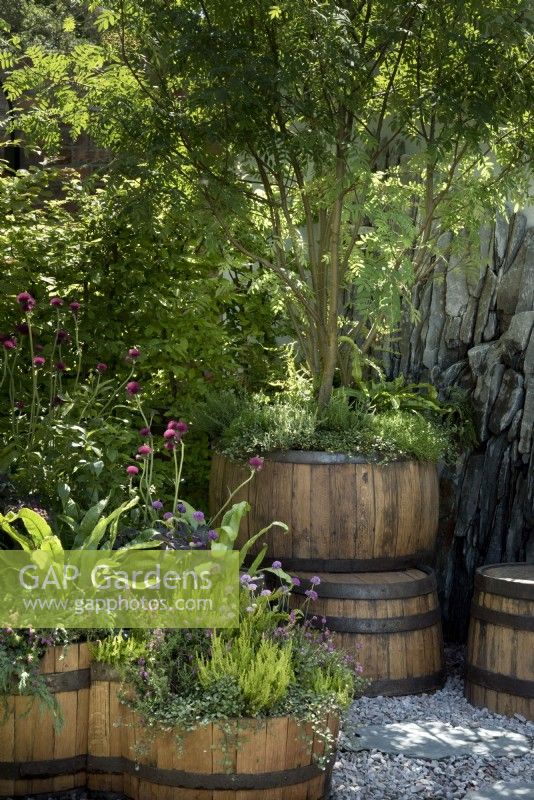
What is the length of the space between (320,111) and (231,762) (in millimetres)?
2890

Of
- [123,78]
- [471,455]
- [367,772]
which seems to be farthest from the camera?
[471,455]

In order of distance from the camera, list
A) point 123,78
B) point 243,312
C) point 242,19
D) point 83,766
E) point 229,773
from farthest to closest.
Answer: point 243,312
point 123,78
point 242,19
point 83,766
point 229,773

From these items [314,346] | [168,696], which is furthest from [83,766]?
[314,346]

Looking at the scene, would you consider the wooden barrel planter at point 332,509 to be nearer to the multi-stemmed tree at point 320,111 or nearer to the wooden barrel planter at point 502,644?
the wooden barrel planter at point 502,644

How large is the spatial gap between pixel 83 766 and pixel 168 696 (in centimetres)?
46

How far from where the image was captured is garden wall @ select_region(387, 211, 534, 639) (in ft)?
18.3

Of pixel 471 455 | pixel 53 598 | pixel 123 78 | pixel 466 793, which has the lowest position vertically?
pixel 466 793

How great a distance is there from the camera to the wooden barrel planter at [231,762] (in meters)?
3.24

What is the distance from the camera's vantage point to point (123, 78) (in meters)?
5.16

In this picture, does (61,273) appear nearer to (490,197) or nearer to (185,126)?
(185,126)

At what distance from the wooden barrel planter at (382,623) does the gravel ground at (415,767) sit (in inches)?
4.8

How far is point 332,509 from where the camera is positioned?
15.0 feet

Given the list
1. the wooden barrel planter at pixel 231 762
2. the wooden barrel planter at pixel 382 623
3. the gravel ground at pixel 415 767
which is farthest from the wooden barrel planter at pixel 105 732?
the wooden barrel planter at pixel 382 623

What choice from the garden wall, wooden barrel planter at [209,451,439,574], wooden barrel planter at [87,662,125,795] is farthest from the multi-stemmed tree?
wooden barrel planter at [87,662,125,795]
